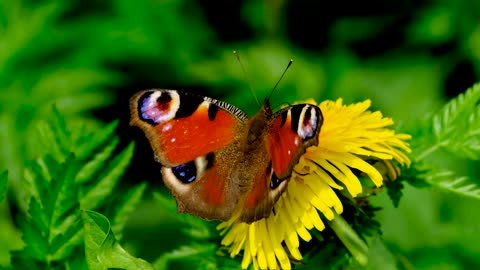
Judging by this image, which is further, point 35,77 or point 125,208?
point 35,77

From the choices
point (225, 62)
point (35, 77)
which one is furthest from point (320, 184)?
point (225, 62)

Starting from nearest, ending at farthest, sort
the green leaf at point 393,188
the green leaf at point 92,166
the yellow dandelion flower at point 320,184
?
1. the yellow dandelion flower at point 320,184
2. the green leaf at point 393,188
3. the green leaf at point 92,166

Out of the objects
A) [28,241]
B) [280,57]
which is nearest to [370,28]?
[280,57]

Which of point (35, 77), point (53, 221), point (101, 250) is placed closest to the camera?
point (101, 250)

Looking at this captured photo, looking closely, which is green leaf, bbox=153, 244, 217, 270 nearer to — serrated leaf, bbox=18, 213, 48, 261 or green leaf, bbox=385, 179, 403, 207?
serrated leaf, bbox=18, 213, 48, 261

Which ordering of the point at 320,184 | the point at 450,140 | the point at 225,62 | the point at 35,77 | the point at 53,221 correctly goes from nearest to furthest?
the point at 320,184
the point at 53,221
the point at 450,140
the point at 35,77
the point at 225,62

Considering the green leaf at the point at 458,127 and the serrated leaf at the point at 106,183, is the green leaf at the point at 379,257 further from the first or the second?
the serrated leaf at the point at 106,183

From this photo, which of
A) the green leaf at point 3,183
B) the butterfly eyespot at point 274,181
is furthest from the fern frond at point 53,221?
the butterfly eyespot at point 274,181

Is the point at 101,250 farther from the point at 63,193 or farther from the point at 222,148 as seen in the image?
the point at 222,148
